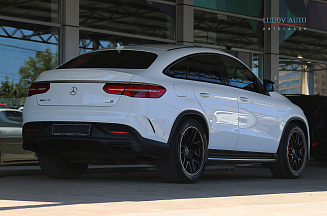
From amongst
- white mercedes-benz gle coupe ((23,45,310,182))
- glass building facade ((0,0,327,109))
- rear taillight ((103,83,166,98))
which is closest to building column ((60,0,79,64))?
glass building facade ((0,0,327,109))

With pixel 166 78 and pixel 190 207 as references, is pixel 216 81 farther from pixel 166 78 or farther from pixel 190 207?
pixel 190 207

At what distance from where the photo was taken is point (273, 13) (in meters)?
17.6

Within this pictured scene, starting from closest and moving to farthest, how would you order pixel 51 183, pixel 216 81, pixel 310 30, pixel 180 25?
1. pixel 51 183
2. pixel 216 81
3. pixel 180 25
4. pixel 310 30

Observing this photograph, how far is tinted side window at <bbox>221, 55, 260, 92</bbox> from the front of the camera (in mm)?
7972

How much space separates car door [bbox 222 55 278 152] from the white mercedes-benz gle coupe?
2cm

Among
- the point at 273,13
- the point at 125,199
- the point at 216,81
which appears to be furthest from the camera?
the point at 273,13

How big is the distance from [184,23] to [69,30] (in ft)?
12.0

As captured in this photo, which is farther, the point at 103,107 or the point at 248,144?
the point at 248,144

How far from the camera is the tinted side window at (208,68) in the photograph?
293 inches

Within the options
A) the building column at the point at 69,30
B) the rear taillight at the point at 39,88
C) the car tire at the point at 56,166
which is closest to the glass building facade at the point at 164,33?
the building column at the point at 69,30

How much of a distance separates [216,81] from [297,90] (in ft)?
38.4

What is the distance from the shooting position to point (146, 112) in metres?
6.39

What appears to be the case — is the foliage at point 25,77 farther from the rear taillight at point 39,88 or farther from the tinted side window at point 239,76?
the tinted side window at point 239,76

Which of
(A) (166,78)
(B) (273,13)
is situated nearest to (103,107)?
(A) (166,78)
